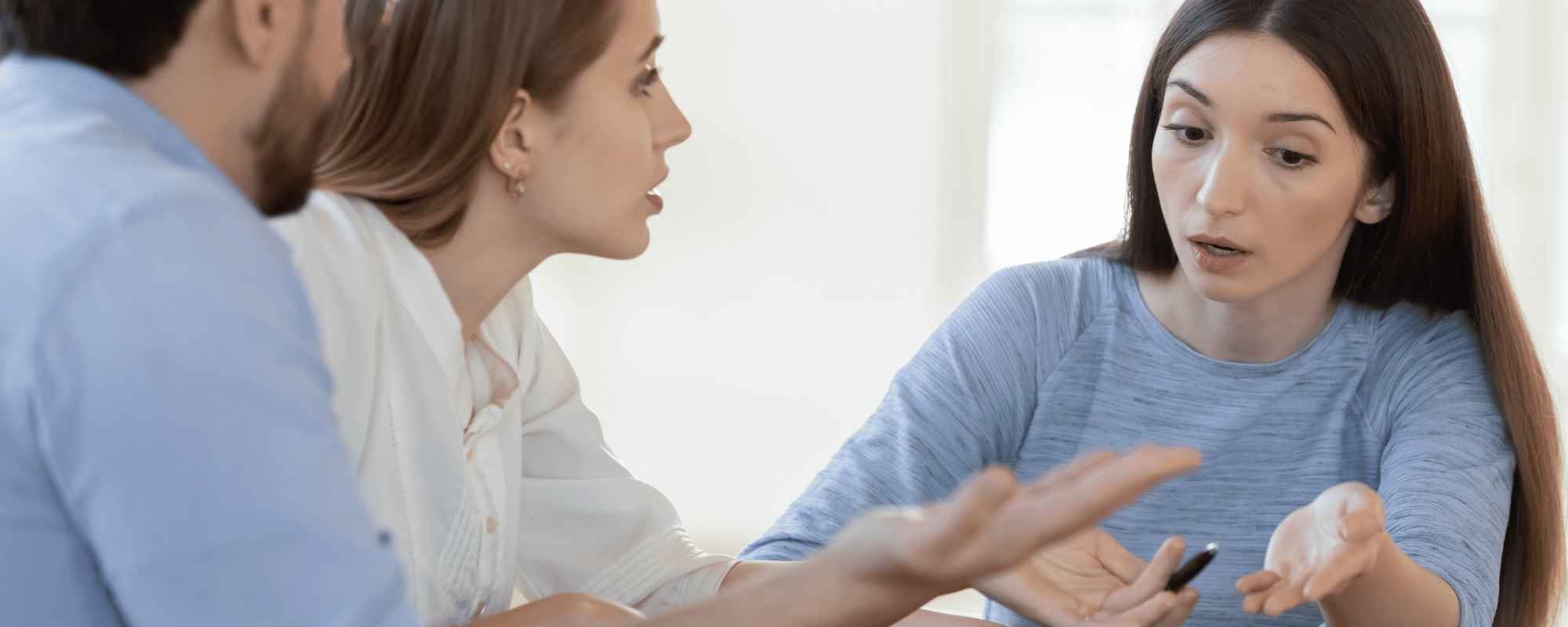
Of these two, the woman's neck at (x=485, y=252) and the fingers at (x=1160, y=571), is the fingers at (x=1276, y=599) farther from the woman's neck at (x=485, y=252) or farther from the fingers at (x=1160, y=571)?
the woman's neck at (x=485, y=252)

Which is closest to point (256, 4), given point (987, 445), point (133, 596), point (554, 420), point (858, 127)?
point (133, 596)

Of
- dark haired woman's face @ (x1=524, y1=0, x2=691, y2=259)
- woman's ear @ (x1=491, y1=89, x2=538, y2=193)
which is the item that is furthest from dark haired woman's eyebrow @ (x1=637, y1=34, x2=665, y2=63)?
woman's ear @ (x1=491, y1=89, x2=538, y2=193)

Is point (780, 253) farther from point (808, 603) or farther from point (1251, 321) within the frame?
point (808, 603)

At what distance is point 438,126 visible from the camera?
38.1 inches

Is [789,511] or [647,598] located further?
[789,511]

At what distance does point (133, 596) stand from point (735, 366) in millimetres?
3149

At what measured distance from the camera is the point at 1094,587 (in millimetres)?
1097

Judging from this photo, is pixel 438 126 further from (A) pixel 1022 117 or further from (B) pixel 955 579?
(A) pixel 1022 117

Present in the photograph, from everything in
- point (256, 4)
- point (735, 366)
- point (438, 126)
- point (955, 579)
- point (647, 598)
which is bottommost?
point (735, 366)

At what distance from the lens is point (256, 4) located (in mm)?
584

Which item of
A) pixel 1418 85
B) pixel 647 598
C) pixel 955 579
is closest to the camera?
A: pixel 955 579

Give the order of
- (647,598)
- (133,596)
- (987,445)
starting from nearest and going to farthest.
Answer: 1. (133,596)
2. (647,598)
3. (987,445)

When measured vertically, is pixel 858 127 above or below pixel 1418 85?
below

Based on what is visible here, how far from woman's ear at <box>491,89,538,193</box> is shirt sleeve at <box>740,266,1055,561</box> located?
490mm
